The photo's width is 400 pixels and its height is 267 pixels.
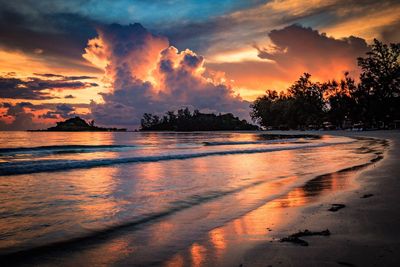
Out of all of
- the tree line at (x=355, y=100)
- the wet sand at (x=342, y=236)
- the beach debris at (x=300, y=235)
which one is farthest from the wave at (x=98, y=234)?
the tree line at (x=355, y=100)

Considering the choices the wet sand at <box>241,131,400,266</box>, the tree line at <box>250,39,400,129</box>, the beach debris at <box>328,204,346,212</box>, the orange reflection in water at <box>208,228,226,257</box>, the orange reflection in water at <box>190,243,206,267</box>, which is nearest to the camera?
the wet sand at <box>241,131,400,266</box>

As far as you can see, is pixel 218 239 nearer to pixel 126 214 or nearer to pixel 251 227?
pixel 251 227

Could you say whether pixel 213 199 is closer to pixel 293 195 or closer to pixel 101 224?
pixel 293 195

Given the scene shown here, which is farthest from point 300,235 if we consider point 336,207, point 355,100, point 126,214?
point 355,100

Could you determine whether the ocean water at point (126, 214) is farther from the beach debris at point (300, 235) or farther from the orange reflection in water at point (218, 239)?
the beach debris at point (300, 235)

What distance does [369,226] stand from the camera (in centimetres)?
473

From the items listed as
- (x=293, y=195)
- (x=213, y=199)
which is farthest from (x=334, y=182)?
(x=213, y=199)

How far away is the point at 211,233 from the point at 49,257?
7.00ft

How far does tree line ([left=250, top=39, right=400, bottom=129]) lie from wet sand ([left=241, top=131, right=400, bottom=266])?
273 ft

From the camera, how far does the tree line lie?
81625 mm

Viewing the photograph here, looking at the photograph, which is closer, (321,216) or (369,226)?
(369,226)

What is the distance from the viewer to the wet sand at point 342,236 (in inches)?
140

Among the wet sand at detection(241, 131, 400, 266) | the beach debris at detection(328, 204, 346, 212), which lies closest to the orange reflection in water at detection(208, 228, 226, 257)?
the wet sand at detection(241, 131, 400, 266)

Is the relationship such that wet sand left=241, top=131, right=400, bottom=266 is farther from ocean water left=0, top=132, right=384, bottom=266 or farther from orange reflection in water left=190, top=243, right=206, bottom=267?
ocean water left=0, top=132, right=384, bottom=266
